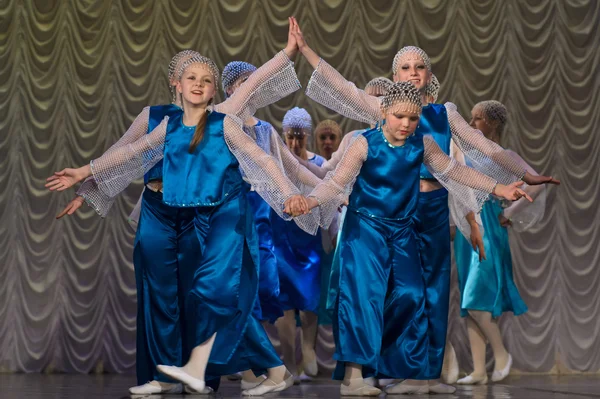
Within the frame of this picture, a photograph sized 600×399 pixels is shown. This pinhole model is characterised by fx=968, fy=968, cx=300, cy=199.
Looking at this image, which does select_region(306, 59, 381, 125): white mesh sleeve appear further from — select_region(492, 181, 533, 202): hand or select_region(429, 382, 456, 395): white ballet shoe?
select_region(429, 382, 456, 395): white ballet shoe

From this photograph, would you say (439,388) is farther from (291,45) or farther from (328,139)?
(328,139)

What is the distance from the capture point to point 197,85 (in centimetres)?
474

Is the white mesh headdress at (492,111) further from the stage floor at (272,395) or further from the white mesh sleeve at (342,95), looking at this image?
the stage floor at (272,395)

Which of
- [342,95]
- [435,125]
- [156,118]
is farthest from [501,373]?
[156,118]

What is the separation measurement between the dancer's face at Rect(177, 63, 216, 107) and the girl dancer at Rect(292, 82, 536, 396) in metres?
0.71

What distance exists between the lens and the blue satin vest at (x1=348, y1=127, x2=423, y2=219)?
472 centimetres

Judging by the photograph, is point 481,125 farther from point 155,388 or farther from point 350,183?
point 155,388

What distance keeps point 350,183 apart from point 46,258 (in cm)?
440

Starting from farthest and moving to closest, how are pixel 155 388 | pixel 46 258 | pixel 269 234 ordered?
1. pixel 46 258
2. pixel 269 234
3. pixel 155 388

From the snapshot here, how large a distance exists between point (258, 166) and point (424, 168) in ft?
3.17

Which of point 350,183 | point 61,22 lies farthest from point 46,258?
point 350,183

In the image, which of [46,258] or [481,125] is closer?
[481,125]

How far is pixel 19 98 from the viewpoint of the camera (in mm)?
8508

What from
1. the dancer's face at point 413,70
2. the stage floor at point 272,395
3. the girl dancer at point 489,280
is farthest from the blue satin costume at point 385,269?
the girl dancer at point 489,280
